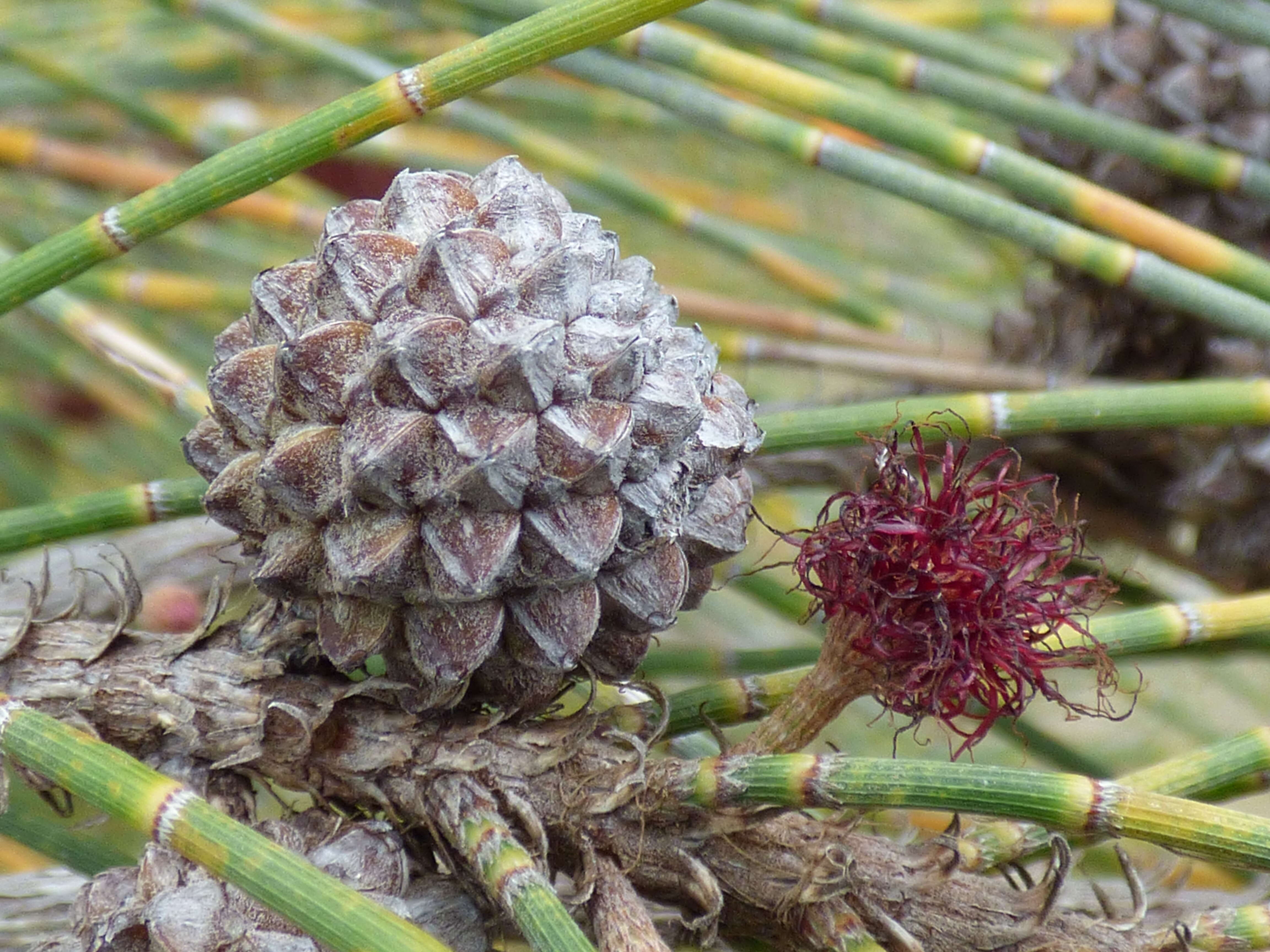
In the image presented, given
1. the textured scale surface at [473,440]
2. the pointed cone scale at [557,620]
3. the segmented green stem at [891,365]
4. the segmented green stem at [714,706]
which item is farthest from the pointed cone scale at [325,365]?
the segmented green stem at [891,365]

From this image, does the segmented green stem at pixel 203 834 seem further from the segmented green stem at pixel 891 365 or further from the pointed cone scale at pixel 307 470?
the segmented green stem at pixel 891 365

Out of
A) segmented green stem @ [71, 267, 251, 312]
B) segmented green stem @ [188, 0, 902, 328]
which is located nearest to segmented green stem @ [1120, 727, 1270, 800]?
segmented green stem @ [188, 0, 902, 328]

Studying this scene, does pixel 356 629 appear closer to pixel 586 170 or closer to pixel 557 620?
pixel 557 620

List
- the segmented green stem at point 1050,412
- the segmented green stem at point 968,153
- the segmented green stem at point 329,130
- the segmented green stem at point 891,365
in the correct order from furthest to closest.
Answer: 1. the segmented green stem at point 891,365
2. the segmented green stem at point 968,153
3. the segmented green stem at point 1050,412
4. the segmented green stem at point 329,130

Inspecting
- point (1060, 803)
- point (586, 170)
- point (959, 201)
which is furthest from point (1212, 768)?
point (586, 170)

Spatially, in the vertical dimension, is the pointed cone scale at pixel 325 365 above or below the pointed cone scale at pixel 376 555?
above

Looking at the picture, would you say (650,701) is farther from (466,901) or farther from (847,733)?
(847,733)

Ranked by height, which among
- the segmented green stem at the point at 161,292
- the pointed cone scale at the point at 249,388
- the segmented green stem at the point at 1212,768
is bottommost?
the segmented green stem at the point at 161,292

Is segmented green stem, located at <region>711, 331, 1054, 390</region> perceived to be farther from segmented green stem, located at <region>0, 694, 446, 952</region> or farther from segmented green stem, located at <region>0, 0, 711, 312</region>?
segmented green stem, located at <region>0, 694, 446, 952</region>
